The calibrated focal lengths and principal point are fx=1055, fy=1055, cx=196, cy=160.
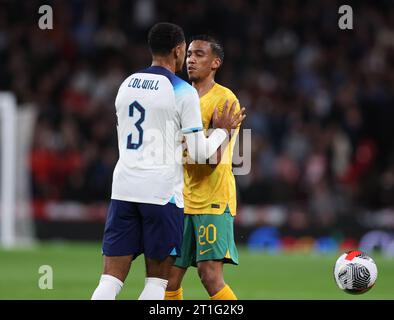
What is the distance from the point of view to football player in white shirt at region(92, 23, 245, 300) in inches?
285

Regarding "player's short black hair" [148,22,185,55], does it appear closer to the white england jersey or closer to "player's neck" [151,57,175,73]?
"player's neck" [151,57,175,73]

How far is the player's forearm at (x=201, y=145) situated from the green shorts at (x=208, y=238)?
2.38 ft

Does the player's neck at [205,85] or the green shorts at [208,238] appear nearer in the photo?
the green shorts at [208,238]

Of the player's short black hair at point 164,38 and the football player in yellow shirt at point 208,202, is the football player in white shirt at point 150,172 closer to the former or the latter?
the player's short black hair at point 164,38

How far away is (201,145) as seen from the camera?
24.1 ft

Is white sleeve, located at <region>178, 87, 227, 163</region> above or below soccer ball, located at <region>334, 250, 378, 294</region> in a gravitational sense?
above

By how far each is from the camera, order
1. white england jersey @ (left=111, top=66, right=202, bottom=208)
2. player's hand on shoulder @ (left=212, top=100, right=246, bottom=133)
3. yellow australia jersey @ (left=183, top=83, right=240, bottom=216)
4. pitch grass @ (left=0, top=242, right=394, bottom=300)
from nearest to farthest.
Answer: white england jersey @ (left=111, top=66, right=202, bottom=208), player's hand on shoulder @ (left=212, top=100, right=246, bottom=133), yellow australia jersey @ (left=183, top=83, right=240, bottom=216), pitch grass @ (left=0, top=242, right=394, bottom=300)

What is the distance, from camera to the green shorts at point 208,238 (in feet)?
26.4

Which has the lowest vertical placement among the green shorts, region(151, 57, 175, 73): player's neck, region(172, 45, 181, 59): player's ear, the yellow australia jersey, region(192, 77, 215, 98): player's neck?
the green shorts

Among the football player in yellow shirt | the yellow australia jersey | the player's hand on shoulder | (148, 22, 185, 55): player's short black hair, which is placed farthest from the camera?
the yellow australia jersey

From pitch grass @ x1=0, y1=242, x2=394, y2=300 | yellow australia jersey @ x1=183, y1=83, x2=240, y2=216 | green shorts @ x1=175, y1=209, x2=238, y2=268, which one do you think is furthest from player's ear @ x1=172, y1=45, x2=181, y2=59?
pitch grass @ x1=0, y1=242, x2=394, y2=300

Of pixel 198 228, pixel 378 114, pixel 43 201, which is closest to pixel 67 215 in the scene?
pixel 43 201

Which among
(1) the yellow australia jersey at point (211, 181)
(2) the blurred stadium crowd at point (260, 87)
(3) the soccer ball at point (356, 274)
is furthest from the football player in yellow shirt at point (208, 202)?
(2) the blurred stadium crowd at point (260, 87)

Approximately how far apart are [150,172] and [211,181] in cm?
108
